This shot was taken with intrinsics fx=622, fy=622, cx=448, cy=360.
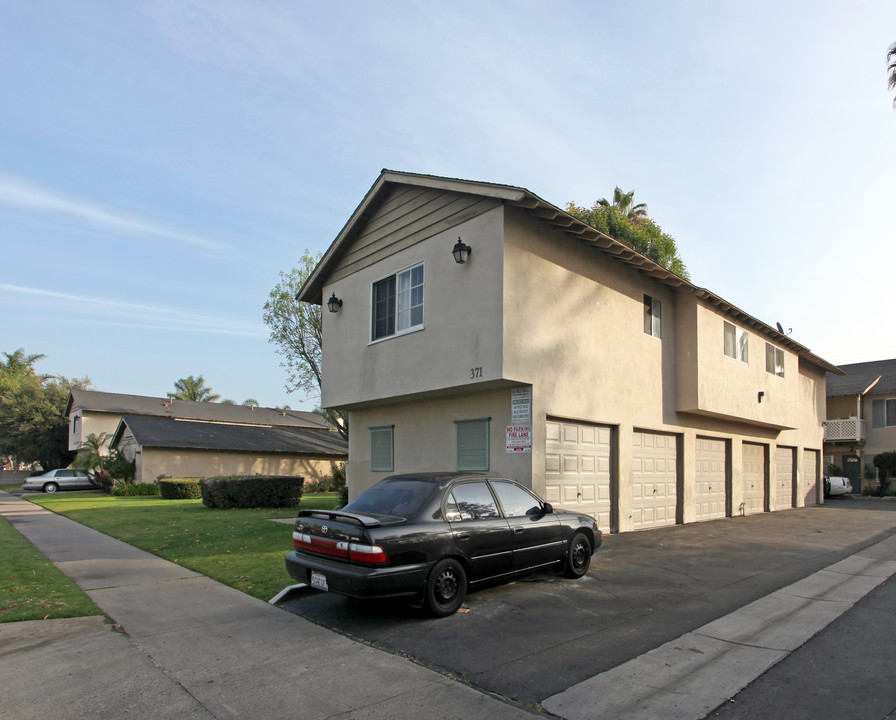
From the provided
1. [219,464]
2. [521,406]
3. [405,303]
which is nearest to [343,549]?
[521,406]

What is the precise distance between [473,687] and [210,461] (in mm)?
34795

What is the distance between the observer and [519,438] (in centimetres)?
1085

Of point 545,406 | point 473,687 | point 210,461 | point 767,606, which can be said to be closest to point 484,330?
point 545,406

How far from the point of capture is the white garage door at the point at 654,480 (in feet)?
44.8

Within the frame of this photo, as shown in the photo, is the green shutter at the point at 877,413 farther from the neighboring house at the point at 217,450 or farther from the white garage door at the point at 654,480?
the neighboring house at the point at 217,450

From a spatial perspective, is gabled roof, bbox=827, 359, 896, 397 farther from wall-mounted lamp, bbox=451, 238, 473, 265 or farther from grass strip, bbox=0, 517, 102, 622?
grass strip, bbox=0, 517, 102, 622

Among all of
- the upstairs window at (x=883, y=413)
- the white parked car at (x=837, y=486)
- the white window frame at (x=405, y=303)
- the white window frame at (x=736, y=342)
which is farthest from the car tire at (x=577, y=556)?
the upstairs window at (x=883, y=413)

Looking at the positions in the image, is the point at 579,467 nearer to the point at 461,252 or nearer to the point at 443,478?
the point at 461,252

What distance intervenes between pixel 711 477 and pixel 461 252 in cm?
1036

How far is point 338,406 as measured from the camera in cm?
1520

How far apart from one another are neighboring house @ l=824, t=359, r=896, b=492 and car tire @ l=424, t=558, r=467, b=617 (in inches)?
1362

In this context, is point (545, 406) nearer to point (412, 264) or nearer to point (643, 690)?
point (412, 264)

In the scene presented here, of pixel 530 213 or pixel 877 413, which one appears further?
pixel 877 413

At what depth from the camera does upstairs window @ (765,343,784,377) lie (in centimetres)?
1933
